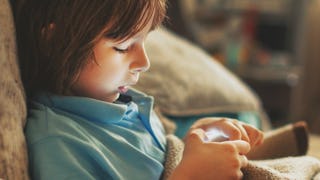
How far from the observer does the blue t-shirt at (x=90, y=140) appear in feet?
2.11

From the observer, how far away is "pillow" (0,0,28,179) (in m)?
0.60

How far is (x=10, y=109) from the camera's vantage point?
0.63 meters

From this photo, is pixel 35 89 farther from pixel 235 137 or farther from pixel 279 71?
pixel 279 71

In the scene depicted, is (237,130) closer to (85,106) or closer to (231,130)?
(231,130)

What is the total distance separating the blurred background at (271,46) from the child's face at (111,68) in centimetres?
166

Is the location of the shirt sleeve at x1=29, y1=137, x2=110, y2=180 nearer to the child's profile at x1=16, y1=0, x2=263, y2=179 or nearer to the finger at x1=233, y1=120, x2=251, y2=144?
the child's profile at x1=16, y1=0, x2=263, y2=179

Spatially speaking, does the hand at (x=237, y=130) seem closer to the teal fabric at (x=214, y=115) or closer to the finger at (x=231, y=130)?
the finger at (x=231, y=130)

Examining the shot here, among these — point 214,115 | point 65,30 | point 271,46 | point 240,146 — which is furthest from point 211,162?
point 271,46

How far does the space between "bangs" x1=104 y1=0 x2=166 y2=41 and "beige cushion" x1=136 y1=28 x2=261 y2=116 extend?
1.69 ft

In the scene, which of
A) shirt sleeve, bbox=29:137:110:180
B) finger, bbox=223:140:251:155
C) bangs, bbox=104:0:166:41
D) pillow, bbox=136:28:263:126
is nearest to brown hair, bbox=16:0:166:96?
bangs, bbox=104:0:166:41

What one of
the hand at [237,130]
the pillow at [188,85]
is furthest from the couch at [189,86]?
the hand at [237,130]

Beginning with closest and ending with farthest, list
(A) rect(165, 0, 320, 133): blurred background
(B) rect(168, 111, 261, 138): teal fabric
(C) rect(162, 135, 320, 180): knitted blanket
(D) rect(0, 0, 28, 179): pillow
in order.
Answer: (D) rect(0, 0, 28, 179): pillow → (C) rect(162, 135, 320, 180): knitted blanket → (B) rect(168, 111, 261, 138): teal fabric → (A) rect(165, 0, 320, 133): blurred background

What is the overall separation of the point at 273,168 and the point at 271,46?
2.00 metres

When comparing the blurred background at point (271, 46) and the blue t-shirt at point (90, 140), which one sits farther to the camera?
the blurred background at point (271, 46)
